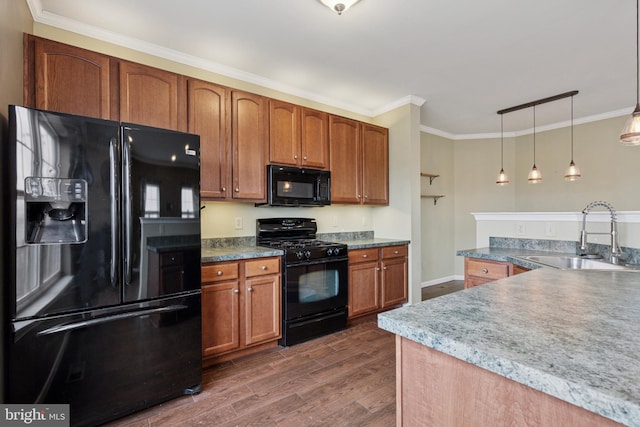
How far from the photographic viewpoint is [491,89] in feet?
11.3

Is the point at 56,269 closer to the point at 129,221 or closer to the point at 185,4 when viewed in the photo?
the point at 129,221

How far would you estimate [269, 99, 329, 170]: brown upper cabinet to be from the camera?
295 cm

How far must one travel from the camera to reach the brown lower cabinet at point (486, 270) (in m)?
2.37

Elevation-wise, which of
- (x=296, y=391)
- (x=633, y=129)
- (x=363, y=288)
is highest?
(x=633, y=129)

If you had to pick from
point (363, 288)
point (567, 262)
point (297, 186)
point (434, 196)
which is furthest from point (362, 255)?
point (434, 196)

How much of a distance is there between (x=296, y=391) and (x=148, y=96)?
95.2 inches

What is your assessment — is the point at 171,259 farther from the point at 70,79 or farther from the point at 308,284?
the point at 70,79

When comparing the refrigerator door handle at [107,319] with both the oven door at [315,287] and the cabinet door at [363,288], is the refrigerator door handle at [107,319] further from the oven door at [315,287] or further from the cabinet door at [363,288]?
the cabinet door at [363,288]

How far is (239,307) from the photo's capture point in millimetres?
2406

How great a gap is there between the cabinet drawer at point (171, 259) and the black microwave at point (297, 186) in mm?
1136

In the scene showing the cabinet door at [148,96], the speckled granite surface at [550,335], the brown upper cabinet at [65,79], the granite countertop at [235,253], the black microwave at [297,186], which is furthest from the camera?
the black microwave at [297,186]
